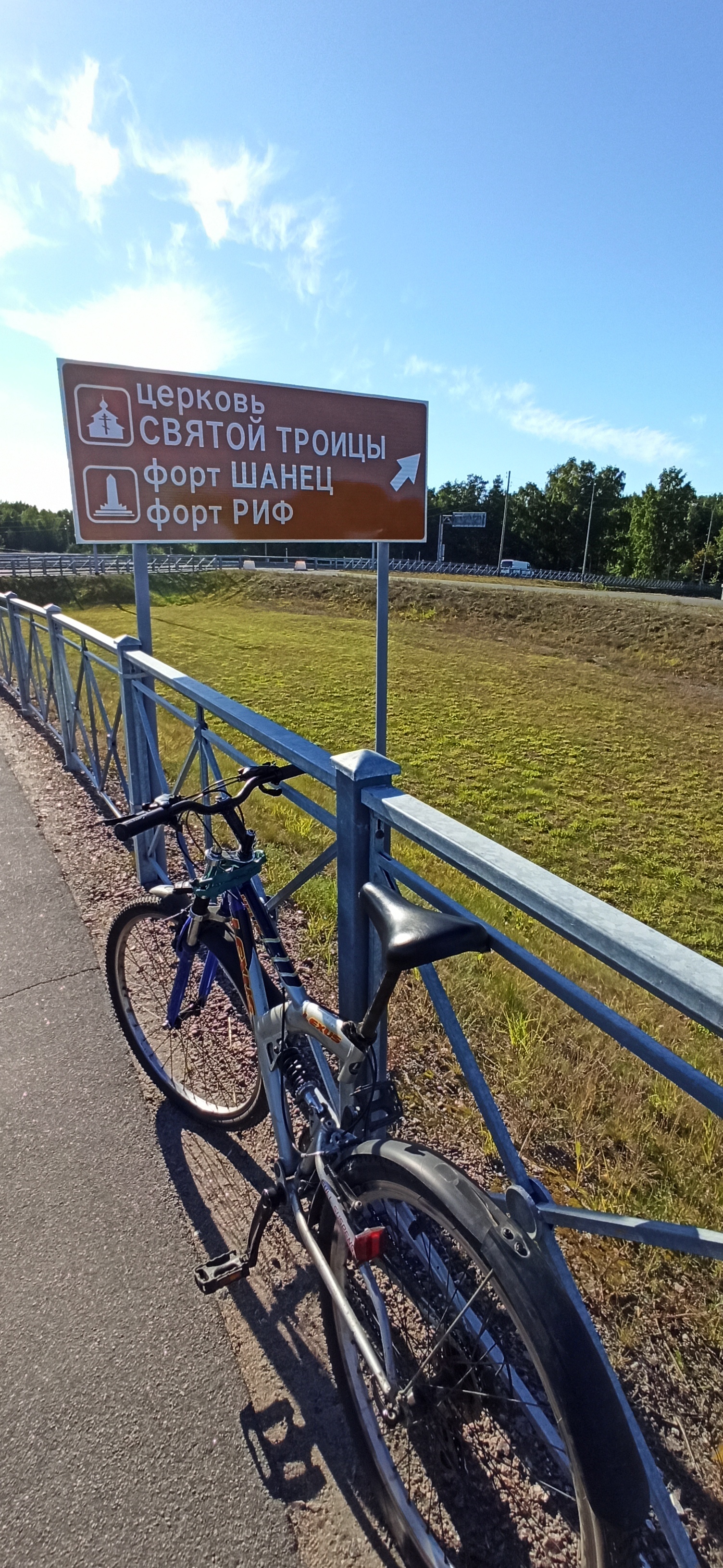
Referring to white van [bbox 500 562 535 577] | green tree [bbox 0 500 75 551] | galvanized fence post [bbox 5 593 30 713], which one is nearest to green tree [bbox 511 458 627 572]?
white van [bbox 500 562 535 577]

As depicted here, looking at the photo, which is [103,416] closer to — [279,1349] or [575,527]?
[279,1349]

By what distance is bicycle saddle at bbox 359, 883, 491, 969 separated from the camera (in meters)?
1.29

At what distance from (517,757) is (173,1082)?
39.7 feet

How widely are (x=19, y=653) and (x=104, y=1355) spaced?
7.55 meters

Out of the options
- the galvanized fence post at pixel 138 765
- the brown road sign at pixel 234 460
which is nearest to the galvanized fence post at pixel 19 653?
the galvanized fence post at pixel 138 765

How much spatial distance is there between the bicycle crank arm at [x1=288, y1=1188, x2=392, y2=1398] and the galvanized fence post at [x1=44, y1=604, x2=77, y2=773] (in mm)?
5222

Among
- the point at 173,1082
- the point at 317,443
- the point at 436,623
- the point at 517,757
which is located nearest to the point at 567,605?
the point at 436,623

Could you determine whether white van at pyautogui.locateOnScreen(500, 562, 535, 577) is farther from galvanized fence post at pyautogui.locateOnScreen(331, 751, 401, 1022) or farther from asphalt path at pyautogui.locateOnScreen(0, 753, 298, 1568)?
galvanized fence post at pyautogui.locateOnScreen(331, 751, 401, 1022)

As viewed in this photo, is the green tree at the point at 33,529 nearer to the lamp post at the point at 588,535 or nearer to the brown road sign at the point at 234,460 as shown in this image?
the lamp post at the point at 588,535

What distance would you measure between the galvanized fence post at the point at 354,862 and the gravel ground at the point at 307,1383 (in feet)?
2.32

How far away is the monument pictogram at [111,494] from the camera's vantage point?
359 centimetres

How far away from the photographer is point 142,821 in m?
2.06

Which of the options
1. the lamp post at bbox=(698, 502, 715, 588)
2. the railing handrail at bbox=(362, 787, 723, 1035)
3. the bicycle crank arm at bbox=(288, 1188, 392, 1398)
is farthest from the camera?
the lamp post at bbox=(698, 502, 715, 588)

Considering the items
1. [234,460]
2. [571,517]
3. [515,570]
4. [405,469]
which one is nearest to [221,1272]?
[234,460]
